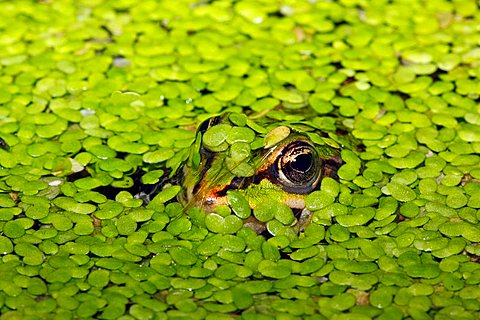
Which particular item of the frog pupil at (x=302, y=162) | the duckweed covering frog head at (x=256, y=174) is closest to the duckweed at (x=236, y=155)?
the duckweed covering frog head at (x=256, y=174)

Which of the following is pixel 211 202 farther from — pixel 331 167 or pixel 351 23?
pixel 351 23

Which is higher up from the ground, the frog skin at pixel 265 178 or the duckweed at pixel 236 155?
the frog skin at pixel 265 178

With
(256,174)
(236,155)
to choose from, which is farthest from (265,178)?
(236,155)

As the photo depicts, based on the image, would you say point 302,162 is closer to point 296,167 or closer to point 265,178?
point 296,167

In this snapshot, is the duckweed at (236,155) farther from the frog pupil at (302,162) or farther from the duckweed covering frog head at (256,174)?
the frog pupil at (302,162)

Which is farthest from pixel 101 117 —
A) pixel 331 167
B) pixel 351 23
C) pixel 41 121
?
pixel 351 23

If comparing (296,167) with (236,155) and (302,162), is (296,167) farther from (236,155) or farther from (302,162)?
(236,155)
